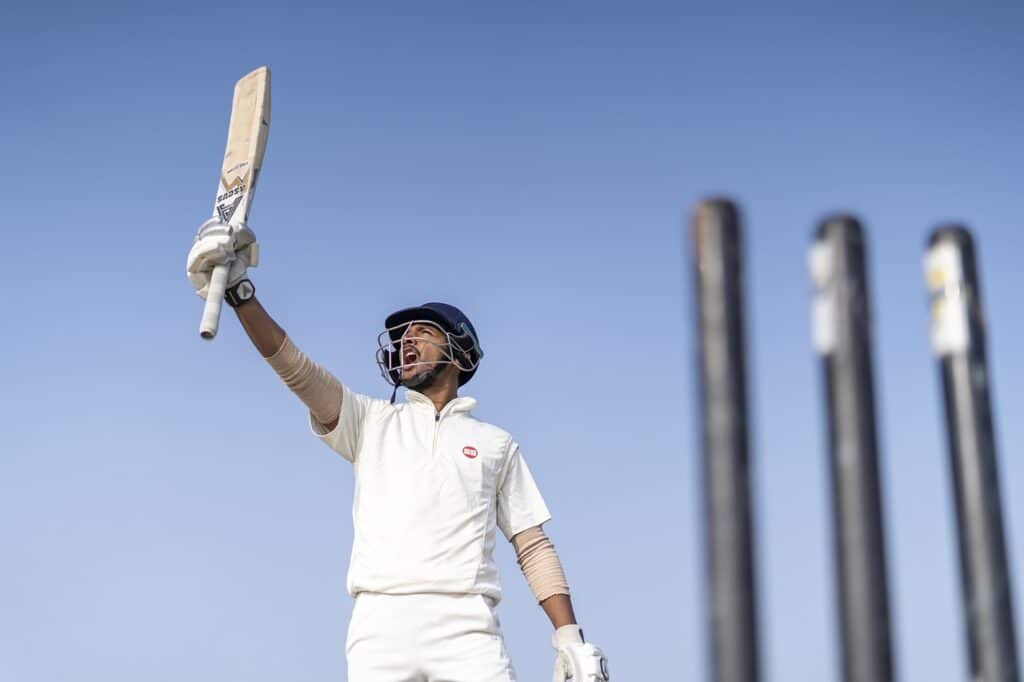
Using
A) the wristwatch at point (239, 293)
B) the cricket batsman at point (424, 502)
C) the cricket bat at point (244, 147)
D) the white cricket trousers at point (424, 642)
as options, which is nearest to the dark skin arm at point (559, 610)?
the cricket batsman at point (424, 502)

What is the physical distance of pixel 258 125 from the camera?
230 inches

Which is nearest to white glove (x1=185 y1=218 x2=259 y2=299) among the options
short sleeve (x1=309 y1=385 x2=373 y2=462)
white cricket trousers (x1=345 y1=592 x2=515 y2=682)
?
short sleeve (x1=309 y1=385 x2=373 y2=462)

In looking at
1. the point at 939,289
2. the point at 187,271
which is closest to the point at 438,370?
the point at 187,271

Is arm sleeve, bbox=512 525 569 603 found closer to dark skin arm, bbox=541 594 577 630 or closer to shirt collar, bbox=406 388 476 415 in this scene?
dark skin arm, bbox=541 594 577 630

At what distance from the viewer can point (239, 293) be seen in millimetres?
5312

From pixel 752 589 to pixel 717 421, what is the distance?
0.94 ft

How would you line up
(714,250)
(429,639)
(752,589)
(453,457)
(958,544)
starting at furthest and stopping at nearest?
1. (453,457)
2. (429,639)
3. (958,544)
4. (714,250)
5. (752,589)

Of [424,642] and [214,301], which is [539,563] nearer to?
[424,642]

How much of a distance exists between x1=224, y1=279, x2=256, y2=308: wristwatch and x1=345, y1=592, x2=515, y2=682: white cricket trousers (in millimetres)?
1416

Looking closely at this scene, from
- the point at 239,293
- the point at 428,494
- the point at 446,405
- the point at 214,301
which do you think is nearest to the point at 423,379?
the point at 446,405

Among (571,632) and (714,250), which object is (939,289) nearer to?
(714,250)

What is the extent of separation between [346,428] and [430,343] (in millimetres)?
598

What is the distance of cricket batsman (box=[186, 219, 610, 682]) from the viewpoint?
5152 millimetres

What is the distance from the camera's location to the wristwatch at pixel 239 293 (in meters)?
5.30
